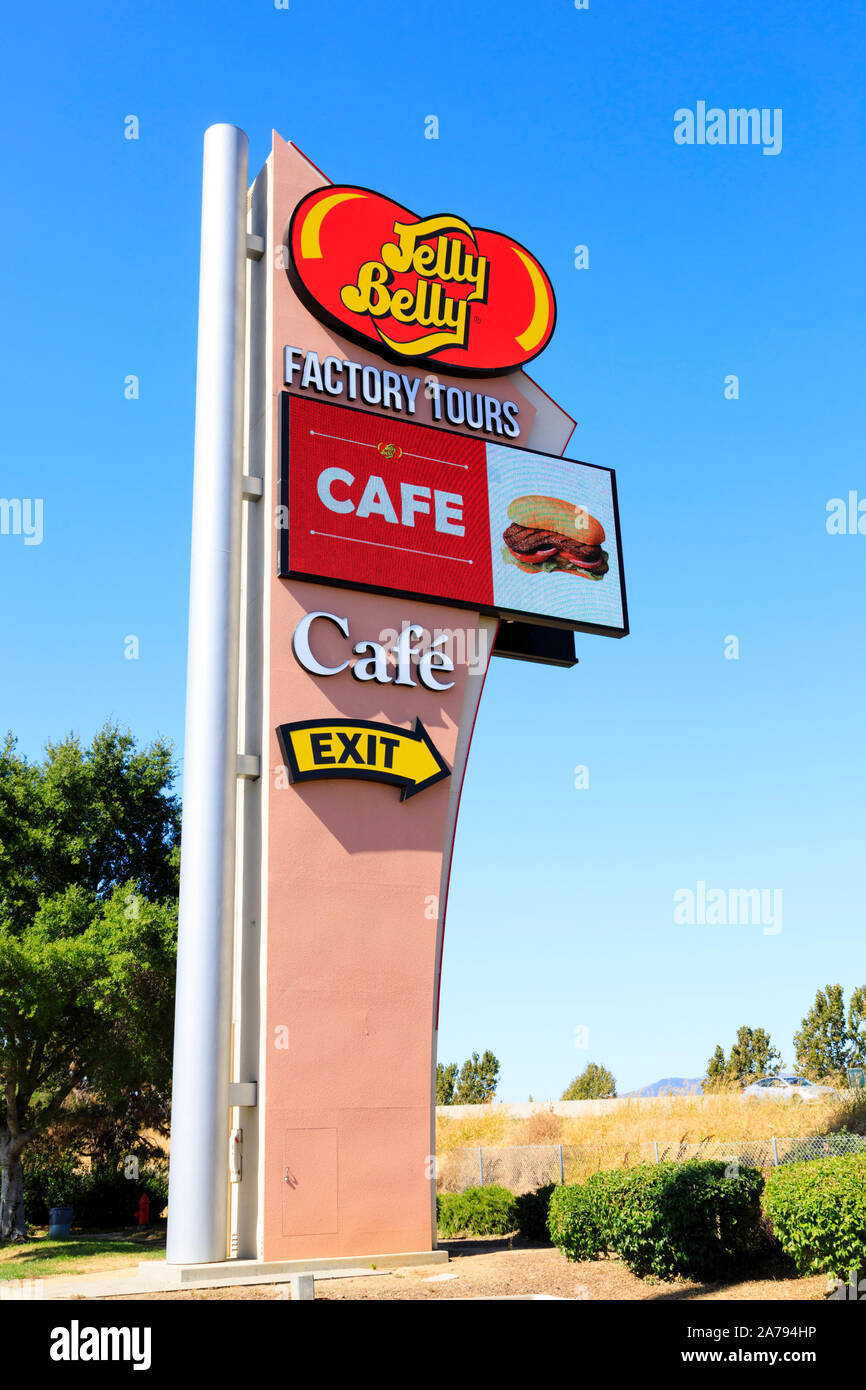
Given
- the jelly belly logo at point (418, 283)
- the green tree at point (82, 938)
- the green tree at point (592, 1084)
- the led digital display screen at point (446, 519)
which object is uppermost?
the jelly belly logo at point (418, 283)

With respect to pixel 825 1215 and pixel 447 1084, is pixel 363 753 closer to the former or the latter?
pixel 825 1215

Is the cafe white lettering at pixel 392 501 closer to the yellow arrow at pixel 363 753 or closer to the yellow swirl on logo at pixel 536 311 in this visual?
the yellow arrow at pixel 363 753

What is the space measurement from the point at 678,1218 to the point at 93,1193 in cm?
2527

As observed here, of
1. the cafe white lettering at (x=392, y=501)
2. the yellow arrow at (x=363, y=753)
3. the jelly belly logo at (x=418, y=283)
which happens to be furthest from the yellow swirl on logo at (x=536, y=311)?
the yellow arrow at (x=363, y=753)

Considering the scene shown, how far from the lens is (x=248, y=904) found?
63.7 feet

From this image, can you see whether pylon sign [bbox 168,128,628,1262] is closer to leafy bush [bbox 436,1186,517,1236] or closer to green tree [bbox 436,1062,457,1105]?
leafy bush [bbox 436,1186,517,1236]

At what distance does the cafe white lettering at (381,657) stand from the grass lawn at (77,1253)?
11422mm

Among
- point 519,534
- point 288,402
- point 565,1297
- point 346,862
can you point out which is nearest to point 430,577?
point 519,534

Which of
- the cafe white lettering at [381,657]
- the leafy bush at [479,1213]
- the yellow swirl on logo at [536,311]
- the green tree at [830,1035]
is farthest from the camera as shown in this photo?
the green tree at [830,1035]

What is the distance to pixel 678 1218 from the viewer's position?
16484mm

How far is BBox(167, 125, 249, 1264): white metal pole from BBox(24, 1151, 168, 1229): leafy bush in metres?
20.5

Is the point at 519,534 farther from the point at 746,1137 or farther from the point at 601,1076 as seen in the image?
the point at 601,1076

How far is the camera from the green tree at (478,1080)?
2884 inches
